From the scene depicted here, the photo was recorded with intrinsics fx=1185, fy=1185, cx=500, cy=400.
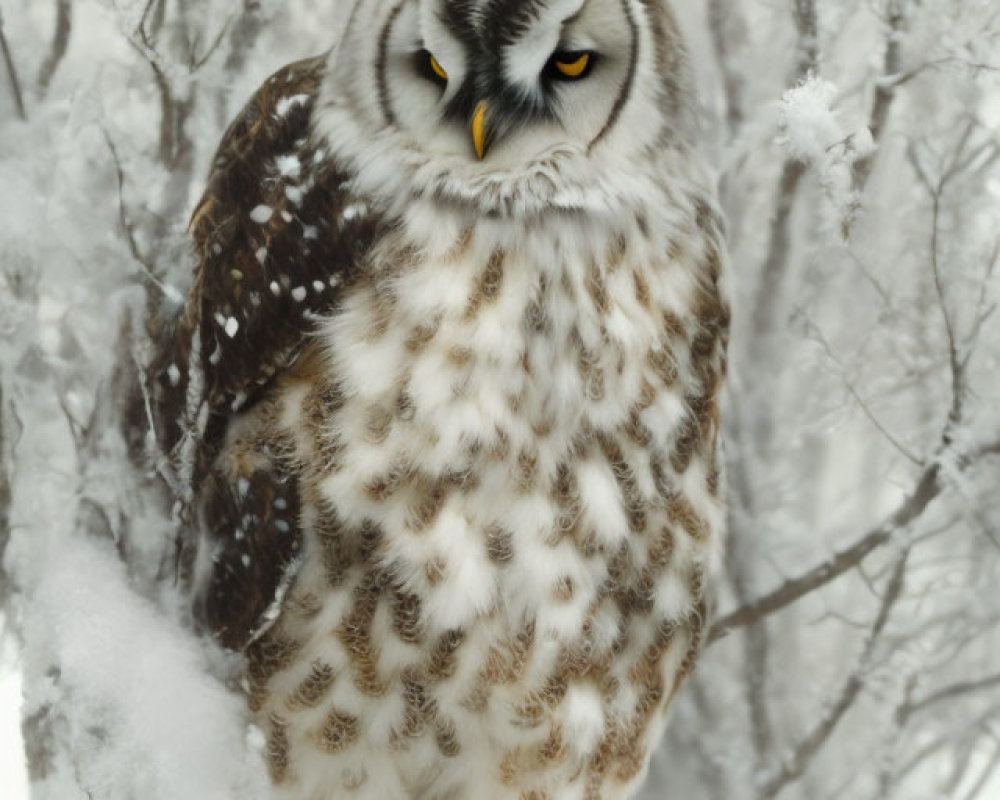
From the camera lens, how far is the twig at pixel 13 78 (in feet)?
2.59

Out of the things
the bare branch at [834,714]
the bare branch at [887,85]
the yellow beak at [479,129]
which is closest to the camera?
the yellow beak at [479,129]

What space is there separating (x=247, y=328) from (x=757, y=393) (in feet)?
1.75

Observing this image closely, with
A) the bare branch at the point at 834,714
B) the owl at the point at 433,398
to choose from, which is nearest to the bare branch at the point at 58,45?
the owl at the point at 433,398

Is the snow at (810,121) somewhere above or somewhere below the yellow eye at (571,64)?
below

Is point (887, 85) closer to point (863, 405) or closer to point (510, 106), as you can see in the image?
point (863, 405)

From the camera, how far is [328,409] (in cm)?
75

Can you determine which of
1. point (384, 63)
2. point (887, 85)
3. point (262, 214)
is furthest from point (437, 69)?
point (887, 85)

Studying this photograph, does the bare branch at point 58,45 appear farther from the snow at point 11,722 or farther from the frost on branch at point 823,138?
the frost on branch at point 823,138

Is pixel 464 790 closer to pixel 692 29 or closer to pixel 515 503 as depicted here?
pixel 515 503

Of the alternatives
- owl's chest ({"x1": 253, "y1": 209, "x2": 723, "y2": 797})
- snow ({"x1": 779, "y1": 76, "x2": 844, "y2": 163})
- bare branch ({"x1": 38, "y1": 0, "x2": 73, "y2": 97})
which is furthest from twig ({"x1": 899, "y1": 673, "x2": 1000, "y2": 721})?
bare branch ({"x1": 38, "y1": 0, "x2": 73, "y2": 97})

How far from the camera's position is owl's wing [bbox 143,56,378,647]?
75 cm

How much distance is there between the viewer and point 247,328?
76 centimetres

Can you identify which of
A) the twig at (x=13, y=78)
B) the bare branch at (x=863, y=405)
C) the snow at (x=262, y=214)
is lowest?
the bare branch at (x=863, y=405)

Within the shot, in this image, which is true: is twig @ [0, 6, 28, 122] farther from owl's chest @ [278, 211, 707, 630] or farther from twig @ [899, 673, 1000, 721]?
twig @ [899, 673, 1000, 721]
